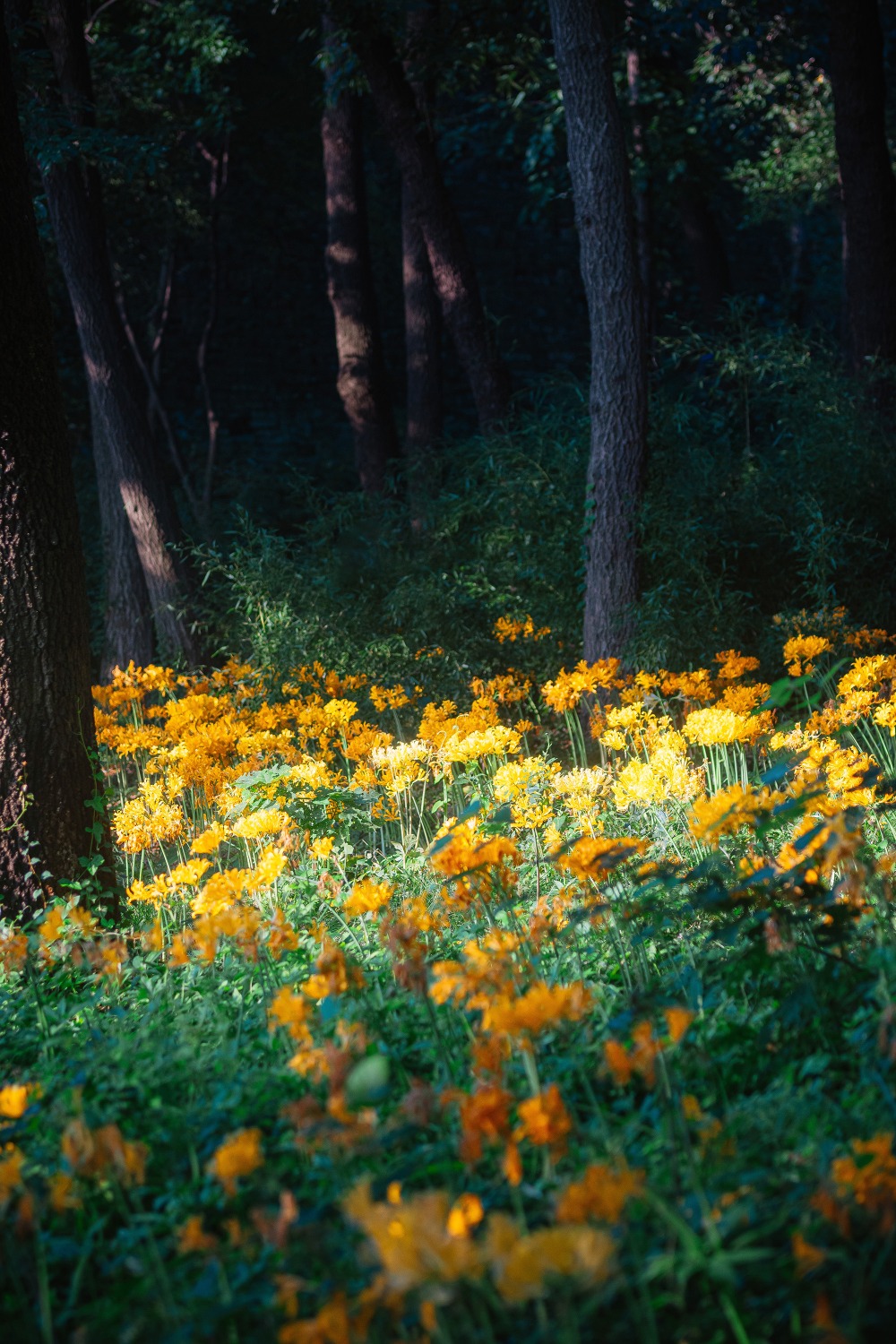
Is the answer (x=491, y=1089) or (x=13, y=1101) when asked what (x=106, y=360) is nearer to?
(x=13, y=1101)

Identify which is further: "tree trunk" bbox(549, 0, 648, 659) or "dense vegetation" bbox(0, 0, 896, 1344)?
"tree trunk" bbox(549, 0, 648, 659)

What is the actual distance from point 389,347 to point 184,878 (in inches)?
654

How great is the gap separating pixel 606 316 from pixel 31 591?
3.64m

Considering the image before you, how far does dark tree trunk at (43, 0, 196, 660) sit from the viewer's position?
8617 millimetres

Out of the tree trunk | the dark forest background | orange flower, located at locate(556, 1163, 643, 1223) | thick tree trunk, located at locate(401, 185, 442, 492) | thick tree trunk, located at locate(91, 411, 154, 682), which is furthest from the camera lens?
thick tree trunk, located at locate(401, 185, 442, 492)

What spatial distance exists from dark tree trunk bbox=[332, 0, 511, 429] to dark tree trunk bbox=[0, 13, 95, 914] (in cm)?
556

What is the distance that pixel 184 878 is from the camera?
3098 mm

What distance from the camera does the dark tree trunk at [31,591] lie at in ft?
A: 12.9

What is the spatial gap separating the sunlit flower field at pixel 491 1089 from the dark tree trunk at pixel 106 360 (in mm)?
4950

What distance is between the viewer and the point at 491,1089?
1.79 metres

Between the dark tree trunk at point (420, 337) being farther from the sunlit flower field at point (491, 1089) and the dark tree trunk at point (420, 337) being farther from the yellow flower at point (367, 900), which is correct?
the yellow flower at point (367, 900)

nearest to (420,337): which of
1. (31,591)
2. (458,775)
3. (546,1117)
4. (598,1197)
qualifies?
(458,775)

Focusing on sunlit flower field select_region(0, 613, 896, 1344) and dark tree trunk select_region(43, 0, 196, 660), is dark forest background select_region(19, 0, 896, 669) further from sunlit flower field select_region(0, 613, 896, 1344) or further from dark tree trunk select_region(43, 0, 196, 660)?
sunlit flower field select_region(0, 613, 896, 1344)

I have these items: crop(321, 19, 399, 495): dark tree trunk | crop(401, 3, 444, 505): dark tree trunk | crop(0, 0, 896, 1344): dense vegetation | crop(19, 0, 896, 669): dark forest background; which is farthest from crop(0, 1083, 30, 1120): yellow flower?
crop(321, 19, 399, 495): dark tree trunk
